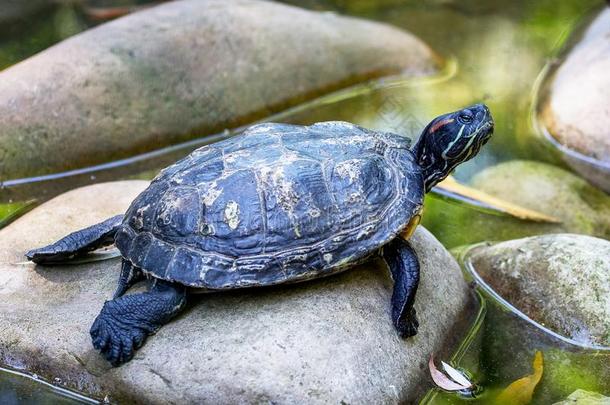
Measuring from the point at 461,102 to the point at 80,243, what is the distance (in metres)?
4.54

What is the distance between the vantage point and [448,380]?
368cm

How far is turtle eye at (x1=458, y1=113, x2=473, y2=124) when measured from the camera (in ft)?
12.7

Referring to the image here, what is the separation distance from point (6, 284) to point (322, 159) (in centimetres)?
200

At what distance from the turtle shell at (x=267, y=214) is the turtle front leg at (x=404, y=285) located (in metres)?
0.20

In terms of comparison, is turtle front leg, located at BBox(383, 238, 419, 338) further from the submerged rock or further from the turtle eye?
the submerged rock

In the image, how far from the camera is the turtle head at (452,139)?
12.7ft

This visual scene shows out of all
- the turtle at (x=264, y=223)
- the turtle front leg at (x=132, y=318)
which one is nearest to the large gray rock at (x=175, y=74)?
the turtle at (x=264, y=223)

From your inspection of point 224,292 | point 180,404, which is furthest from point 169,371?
point 224,292

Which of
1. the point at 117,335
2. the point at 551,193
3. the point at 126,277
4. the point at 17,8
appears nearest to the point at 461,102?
the point at 551,193

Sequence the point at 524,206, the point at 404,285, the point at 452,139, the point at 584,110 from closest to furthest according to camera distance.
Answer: the point at 404,285, the point at 452,139, the point at 524,206, the point at 584,110

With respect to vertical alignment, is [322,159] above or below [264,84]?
above

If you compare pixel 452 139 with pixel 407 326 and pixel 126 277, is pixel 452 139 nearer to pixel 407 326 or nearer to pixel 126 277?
pixel 407 326

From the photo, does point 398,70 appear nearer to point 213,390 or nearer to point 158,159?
point 158,159

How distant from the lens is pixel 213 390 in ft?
10.7
